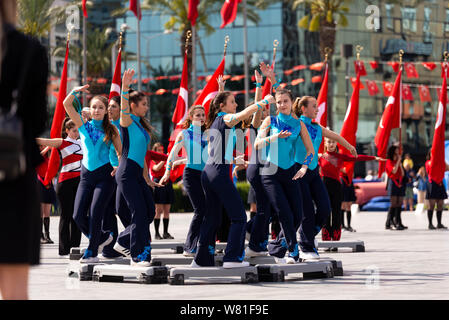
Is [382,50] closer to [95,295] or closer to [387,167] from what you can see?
[387,167]

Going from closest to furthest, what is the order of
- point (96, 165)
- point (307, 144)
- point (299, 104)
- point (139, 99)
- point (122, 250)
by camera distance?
point (139, 99)
point (307, 144)
point (96, 165)
point (122, 250)
point (299, 104)

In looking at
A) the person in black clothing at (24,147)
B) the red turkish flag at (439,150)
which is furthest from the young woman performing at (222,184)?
the red turkish flag at (439,150)

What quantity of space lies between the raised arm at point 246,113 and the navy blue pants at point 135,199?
114 cm

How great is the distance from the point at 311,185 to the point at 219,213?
6.54 ft

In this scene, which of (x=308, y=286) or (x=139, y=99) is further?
(x=139, y=99)

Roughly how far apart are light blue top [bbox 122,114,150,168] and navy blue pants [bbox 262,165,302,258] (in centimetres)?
131

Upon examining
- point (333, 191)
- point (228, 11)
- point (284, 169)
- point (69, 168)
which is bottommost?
point (333, 191)

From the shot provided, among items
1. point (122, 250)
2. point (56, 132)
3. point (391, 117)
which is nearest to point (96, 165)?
point (122, 250)

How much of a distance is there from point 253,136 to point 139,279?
9.96 ft

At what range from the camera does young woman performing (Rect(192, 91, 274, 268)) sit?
8797 millimetres

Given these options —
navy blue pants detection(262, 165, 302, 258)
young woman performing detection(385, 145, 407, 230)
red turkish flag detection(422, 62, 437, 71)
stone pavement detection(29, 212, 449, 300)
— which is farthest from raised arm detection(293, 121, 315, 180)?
red turkish flag detection(422, 62, 437, 71)

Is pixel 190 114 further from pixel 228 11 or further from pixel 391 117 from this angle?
pixel 228 11

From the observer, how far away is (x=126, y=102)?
9156 millimetres

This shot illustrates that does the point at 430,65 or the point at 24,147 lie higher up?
the point at 430,65
